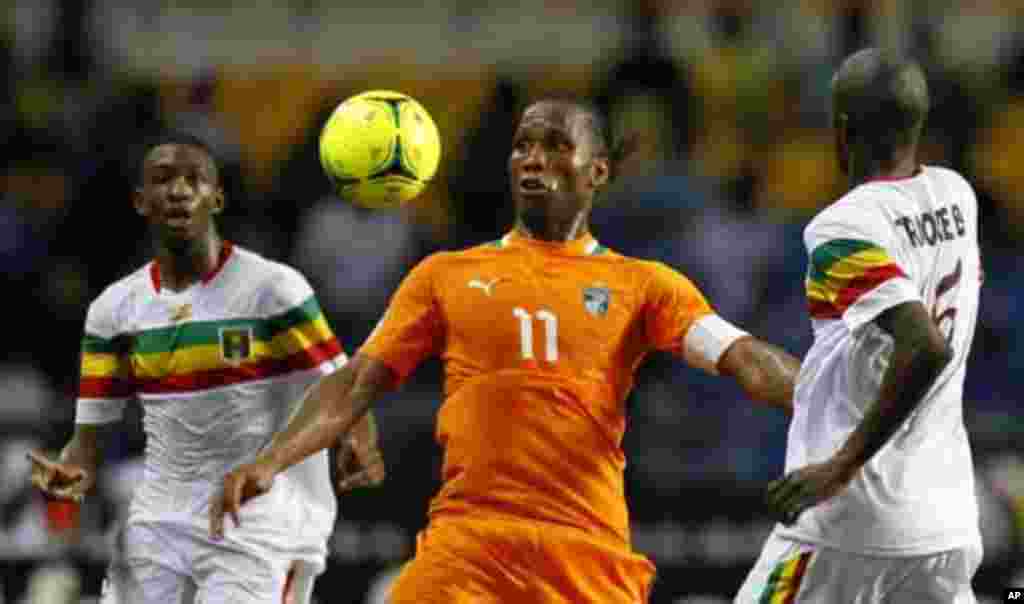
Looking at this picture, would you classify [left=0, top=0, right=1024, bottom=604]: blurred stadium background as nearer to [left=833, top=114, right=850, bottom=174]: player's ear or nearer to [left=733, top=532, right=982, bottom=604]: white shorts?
[left=733, top=532, right=982, bottom=604]: white shorts

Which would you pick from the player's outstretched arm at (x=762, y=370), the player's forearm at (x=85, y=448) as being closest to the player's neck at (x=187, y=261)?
the player's forearm at (x=85, y=448)

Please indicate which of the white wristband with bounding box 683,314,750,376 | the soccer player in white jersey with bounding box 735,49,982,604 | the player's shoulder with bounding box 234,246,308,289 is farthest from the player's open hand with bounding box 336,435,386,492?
the soccer player in white jersey with bounding box 735,49,982,604

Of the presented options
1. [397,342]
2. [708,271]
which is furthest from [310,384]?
[708,271]

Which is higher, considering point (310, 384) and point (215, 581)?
point (310, 384)

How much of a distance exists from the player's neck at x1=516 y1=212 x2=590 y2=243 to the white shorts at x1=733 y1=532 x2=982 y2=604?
1.45 metres

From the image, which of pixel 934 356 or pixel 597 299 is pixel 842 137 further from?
pixel 597 299

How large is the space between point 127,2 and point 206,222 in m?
8.11

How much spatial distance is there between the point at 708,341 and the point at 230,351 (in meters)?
2.23

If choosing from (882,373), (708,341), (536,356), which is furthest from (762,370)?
(882,373)

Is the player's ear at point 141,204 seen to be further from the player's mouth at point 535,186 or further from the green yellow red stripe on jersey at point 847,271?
the green yellow red stripe on jersey at point 847,271

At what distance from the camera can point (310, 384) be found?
8438 mm

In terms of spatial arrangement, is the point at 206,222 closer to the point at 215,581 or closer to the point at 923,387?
the point at 215,581

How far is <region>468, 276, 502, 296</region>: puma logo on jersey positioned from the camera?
697 cm

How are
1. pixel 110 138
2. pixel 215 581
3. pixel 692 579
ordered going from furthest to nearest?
pixel 110 138 → pixel 692 579 → pixel 215 581
